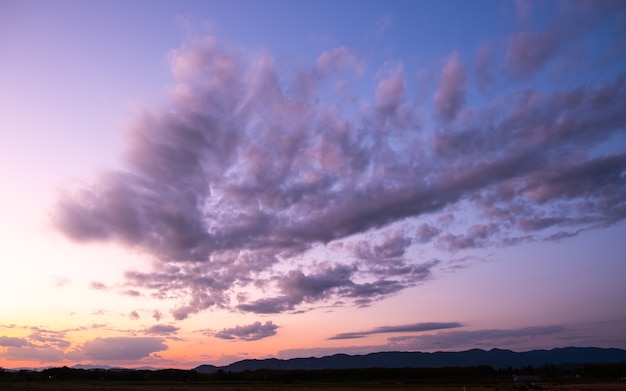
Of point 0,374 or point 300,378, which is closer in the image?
point 300,378

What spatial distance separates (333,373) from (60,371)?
110 meters

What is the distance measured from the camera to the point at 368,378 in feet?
545

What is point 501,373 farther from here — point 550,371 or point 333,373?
point 333,373

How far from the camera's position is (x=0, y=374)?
600 feet

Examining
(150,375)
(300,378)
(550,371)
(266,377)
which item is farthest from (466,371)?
(150,375)

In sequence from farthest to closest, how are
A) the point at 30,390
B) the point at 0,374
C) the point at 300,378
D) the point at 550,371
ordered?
1. the point at 0,374
2. the point at 550,371
3. the point at 300,378
4. the point at 30,390

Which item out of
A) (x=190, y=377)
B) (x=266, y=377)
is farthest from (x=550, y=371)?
(x=190, y=377)

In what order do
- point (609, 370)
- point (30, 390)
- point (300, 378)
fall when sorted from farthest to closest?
point (300, 378) → point (609, 370) → point (30, 390)

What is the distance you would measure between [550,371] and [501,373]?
17106 mm

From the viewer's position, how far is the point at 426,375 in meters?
167

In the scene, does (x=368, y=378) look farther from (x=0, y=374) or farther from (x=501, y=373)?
(x=0, y=374)

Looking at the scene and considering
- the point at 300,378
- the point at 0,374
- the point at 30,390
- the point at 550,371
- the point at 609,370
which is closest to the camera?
the point at 30,390

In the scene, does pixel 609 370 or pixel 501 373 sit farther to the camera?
pixel 501 373

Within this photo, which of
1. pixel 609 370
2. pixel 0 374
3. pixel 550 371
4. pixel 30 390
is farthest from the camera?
pixel 0 374
